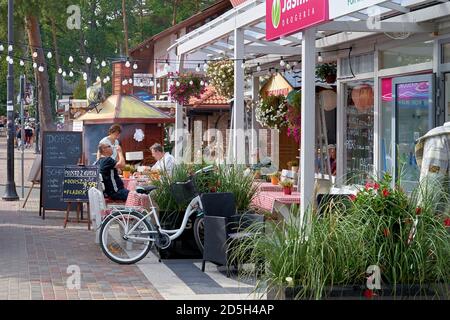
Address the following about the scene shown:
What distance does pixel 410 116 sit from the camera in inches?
516

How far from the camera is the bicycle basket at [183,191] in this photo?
1162cm

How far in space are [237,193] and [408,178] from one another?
2652 millimetres

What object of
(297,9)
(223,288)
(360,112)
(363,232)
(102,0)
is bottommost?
(223,288)

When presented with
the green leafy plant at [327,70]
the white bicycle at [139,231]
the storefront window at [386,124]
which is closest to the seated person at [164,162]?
the white bicycle at [139,231]

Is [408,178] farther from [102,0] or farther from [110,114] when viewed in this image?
[102,0]

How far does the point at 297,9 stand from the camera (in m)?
11.0

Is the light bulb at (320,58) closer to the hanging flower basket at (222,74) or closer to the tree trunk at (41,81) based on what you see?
the hanging flower basket at (222,74)

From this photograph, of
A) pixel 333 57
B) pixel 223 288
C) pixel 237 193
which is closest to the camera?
pixel 223 288

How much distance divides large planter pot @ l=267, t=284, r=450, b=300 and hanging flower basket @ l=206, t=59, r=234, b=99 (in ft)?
43.0

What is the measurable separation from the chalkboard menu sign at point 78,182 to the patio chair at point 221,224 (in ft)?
15.2

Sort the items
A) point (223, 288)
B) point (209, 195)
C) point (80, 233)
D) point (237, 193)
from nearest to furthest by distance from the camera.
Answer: point (223, 288)
point (209, 195)
point (237, 193)
point (80, 233)

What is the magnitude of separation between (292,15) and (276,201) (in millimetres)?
2298

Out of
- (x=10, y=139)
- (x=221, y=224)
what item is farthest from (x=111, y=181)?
(x=10, y=139)
